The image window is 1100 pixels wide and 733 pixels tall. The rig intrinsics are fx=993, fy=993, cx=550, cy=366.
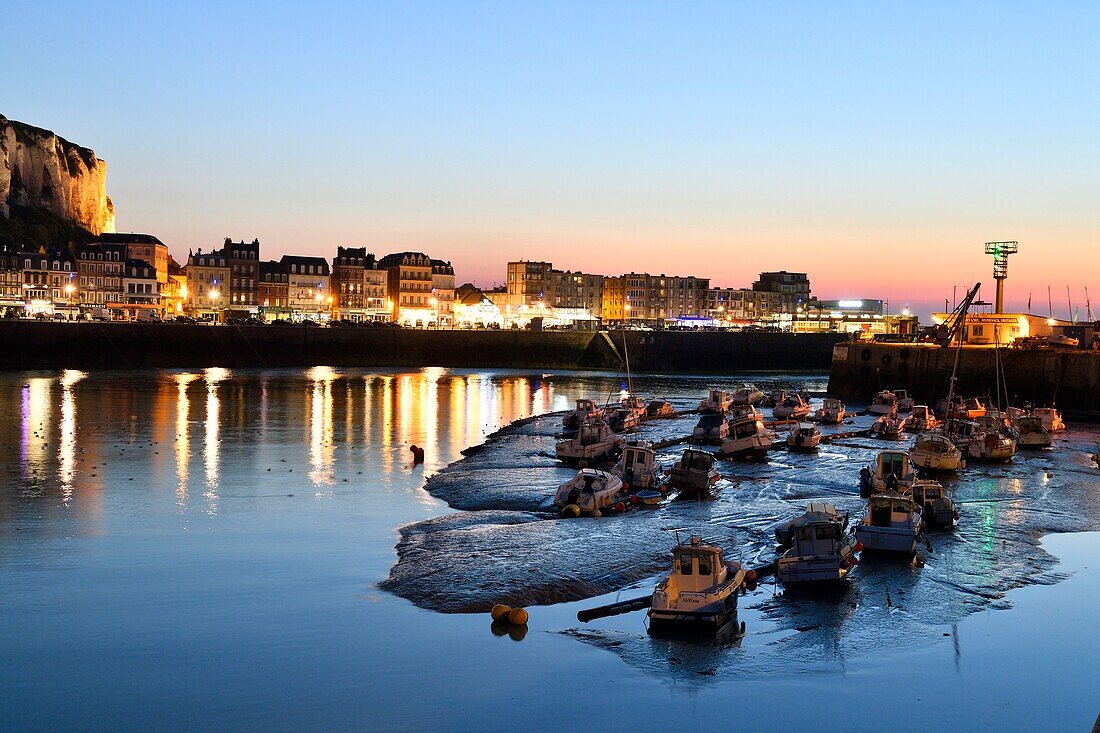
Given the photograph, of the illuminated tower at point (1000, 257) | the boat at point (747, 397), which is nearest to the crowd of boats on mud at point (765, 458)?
the boat at point (747, 397)

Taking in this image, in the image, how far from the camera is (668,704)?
56.6 feet

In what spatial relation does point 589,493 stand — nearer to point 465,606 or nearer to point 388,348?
point 465,606

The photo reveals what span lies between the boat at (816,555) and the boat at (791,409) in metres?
37.1

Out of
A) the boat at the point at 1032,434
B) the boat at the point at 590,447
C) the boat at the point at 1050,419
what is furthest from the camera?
the boat at the point at 1050,419

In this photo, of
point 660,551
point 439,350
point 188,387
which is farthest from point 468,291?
point 660,551

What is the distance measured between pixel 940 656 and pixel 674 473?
56.1 ft

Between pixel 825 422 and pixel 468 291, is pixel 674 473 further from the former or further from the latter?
pixel 468 291

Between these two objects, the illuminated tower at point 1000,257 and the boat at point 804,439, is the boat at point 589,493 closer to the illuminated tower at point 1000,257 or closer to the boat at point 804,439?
the boat at point 804,439

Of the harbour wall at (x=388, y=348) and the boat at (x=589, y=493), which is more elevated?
the harbour wall at (x=388, y=348)

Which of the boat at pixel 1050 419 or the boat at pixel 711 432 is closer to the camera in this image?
the boat at pixel 711 432

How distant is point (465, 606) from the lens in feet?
73.4

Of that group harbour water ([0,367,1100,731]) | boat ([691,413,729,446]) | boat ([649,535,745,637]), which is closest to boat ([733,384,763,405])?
boat ([691,413,729,446])

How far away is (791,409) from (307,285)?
113374mm

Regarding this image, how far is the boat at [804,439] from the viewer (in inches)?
1929
